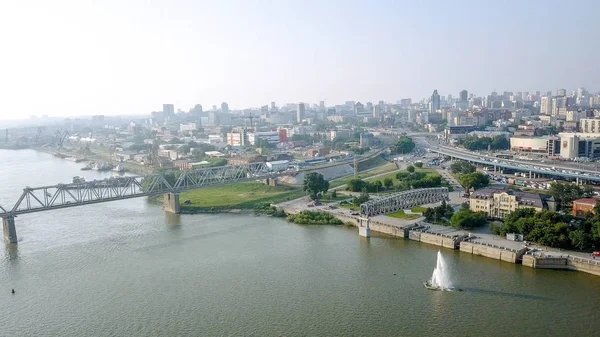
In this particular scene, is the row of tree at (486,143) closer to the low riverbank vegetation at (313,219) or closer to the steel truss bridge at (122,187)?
the steel truss bridge at (122,187)

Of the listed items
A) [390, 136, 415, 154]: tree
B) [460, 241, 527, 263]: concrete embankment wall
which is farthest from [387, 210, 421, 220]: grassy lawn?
[390, 136, 415, 154]: tree

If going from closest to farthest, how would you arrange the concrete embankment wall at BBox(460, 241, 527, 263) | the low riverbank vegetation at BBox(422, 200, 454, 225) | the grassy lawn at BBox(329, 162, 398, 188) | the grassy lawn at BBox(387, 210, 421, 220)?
the concrete embankment wall at BBox(460, 241, 527, 263), the low riverbank vegetation at BBox(422, 200, 454, 225), the grassy lawn at BBox(387, 210, 421, 220), the grassy lawn at BBox(329, 162, 398, 188)

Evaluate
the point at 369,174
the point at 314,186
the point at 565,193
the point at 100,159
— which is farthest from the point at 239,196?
the point at 100,159

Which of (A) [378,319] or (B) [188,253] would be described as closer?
(A) [378,319]

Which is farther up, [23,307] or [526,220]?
[526,220]

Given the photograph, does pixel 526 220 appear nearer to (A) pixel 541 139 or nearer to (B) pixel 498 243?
(B) pixel 498 243

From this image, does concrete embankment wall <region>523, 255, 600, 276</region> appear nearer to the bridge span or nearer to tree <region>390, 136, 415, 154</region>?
the bridge span

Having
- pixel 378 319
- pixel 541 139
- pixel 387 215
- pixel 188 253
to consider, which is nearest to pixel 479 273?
pixel 378 319
